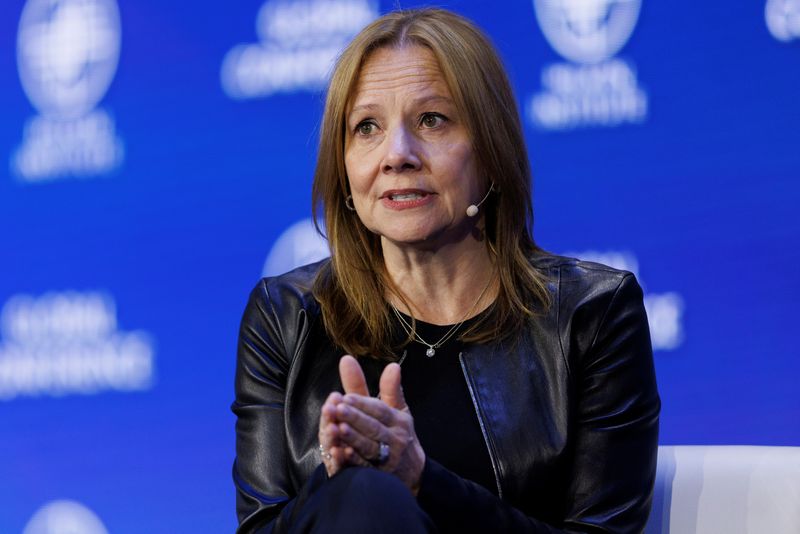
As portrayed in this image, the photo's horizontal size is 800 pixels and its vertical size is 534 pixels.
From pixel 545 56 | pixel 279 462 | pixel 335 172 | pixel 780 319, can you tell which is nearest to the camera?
pixel 279 462

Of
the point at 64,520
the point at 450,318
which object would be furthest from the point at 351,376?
the point at 64,520

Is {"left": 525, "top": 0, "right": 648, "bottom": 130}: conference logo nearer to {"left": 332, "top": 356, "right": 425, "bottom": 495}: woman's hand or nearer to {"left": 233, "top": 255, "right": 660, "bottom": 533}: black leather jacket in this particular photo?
{"left": 233, "top": 255, "right": 660, "bottom": 533}: black leather jacket

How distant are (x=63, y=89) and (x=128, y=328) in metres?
0.67

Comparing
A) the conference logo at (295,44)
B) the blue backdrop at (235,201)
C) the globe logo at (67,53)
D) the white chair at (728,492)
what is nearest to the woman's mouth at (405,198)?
the white chair at (728,492)

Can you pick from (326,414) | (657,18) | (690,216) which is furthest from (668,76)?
(326,414)

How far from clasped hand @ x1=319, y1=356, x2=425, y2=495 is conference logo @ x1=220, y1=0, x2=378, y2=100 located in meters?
1.28

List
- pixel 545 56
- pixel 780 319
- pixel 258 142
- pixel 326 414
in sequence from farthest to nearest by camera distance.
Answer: pixel 258 142, pixel 545 56, pixel 780 319, pixel 326 414

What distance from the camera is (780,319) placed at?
91.0 inches

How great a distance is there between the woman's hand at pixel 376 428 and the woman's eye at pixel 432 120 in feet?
1.69

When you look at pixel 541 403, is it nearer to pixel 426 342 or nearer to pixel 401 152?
pixel 426 342

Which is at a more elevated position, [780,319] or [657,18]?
[657,18]

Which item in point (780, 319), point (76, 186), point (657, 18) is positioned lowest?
point (780, 319)

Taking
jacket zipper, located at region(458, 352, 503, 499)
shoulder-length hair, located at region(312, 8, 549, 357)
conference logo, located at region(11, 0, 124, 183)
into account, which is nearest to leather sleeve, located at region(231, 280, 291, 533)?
shoulder-length hair, located at region(312, 8, 549, 357)

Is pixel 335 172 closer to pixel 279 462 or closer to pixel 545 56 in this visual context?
pixel 279 462
